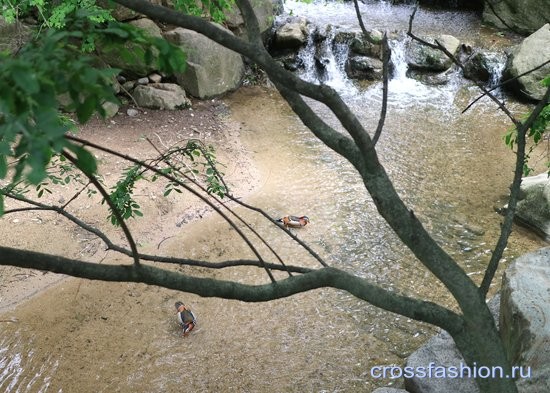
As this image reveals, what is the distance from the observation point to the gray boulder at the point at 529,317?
9.37 feet

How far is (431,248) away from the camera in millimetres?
1880

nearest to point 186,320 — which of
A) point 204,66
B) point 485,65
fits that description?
point 204,66

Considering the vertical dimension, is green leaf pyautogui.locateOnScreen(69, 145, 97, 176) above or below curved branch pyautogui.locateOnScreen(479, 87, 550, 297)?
above

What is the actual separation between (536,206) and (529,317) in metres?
2.97

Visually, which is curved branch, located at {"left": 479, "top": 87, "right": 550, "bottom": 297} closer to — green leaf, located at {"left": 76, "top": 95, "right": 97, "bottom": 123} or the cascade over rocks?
green leaf, located at {"left": 76, "top": 95, "right": 97, "bottom": 123}

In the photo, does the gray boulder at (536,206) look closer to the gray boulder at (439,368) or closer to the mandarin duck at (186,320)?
the gray boulder at (439,368)

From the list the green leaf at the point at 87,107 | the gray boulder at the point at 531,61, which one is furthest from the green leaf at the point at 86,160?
the gray boulder at the point at 531,61

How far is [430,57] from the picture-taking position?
973cm

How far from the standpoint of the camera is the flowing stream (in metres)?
3.96

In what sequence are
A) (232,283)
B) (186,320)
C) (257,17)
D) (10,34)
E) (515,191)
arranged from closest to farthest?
(232,283) → (515,191) → (186,320) → (10,34) → (257,17)

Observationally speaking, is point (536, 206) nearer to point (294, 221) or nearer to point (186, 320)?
point (294, 221)

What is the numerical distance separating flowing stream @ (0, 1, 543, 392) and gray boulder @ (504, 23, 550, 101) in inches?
42.2

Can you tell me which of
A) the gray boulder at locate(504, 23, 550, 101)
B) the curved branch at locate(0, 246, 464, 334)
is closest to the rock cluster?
the curved branch at locate(0, 246, 464, 334)

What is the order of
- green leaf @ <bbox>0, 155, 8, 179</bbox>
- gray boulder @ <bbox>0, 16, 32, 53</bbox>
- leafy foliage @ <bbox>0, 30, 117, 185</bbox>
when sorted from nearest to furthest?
leafy foliage @ <bbox>0, 30, 117, 185</bbox> → green leaf @ <bbox>0, 155, 8, 179</bbox> → gray boulder @ <bbox>0, 16, 32, 53</bbox>
